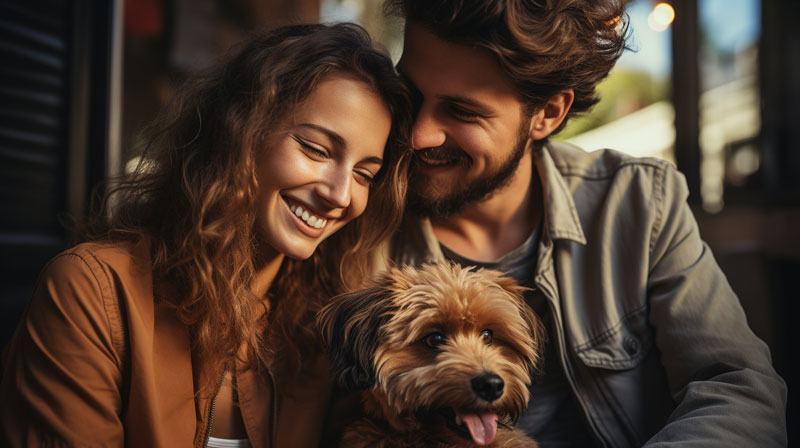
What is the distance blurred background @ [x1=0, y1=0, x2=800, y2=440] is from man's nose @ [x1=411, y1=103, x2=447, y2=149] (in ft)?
1.84

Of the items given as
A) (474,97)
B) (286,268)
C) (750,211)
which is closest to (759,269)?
(750,211)

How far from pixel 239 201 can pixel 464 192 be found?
99cm

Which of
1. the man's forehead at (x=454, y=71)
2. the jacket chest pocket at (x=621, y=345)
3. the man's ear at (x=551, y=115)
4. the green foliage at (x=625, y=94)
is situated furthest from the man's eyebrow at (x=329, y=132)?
the green foliage at (x=625, y=94)

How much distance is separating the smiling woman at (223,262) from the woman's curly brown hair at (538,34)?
289 mm

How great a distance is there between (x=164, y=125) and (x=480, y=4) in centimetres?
131

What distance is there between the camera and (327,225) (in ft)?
7.13

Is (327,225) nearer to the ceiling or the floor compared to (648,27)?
nearer to the floor

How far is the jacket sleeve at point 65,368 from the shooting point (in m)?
1.69

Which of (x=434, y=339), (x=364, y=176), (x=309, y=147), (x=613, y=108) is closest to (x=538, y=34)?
(x=364, y=176)

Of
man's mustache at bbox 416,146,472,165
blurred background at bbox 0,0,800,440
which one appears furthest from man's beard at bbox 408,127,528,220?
blurred background at bbox 0,0,800,440

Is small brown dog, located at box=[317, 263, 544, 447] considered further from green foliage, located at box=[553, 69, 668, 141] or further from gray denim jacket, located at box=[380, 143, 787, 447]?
green foliage, located at box=[553, 69, 668, 141]

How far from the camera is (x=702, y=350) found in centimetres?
219

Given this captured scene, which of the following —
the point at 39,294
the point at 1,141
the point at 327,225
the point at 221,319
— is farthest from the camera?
the point at 1,141

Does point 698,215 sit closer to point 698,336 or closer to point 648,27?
point 648,27
